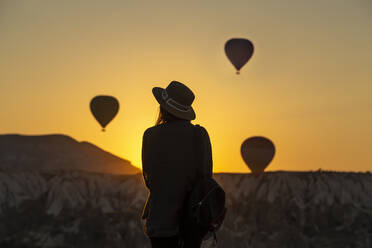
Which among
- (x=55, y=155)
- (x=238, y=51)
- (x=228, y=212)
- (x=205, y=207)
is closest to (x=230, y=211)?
(x=228, y=212)

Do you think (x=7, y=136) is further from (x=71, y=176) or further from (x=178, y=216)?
(x=178, y=216)

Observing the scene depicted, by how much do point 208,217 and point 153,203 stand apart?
63cm

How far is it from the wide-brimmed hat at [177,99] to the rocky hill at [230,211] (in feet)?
110

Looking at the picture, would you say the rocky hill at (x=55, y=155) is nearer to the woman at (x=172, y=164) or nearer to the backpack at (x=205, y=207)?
the woman at (x=172, y=164)

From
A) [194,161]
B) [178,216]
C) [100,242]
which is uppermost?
[194,161]

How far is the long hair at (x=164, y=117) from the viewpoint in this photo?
20.4ft

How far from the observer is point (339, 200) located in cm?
4147

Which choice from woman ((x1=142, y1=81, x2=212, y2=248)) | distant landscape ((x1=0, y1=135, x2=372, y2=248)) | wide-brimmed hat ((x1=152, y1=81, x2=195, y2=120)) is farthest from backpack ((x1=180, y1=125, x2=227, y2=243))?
distant landscape ((x1=0, y1=135, x2=372, y2=248))

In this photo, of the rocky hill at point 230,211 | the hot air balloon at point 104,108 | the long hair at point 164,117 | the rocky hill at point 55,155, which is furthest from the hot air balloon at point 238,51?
the rocky hill at point 55,155

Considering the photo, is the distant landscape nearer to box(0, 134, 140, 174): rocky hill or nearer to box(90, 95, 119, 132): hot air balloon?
box(90, 95, 119, 132): hot air balloon

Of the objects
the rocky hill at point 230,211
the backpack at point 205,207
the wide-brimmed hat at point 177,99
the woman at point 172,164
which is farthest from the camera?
the rocky hill at point 230,211

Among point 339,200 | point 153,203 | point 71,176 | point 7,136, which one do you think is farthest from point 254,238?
point 7,136

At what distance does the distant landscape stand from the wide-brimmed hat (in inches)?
1320

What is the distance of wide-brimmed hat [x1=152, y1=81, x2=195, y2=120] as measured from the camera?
6113mm
